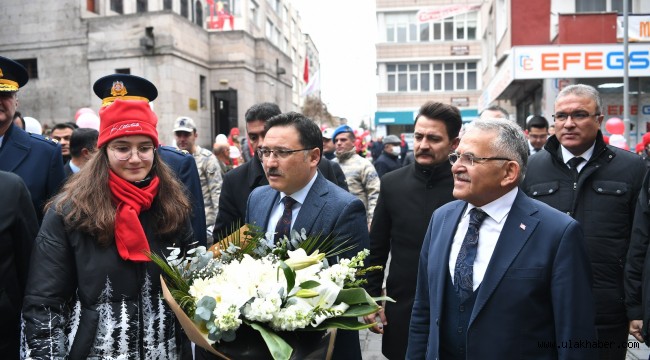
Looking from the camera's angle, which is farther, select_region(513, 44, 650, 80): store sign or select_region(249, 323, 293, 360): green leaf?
select_region(513, 44, 650, 80): store sign

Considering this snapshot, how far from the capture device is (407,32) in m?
48.9

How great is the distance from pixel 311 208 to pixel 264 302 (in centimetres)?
118

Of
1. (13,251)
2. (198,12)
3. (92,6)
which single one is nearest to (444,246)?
(13,251)

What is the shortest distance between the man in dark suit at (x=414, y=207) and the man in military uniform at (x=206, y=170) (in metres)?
4.08

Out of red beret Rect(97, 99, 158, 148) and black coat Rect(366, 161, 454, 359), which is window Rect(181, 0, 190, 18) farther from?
red beret Rect(97, 99, 158, 148)

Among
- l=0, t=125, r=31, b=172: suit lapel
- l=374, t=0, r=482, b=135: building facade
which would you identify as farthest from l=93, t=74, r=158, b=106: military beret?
l=374, t=0, r=482, b=135: building facade

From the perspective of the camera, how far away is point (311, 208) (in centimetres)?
345

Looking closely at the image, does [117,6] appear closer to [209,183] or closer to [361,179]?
[209,183]

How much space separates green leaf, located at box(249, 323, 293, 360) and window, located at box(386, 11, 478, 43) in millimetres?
48675

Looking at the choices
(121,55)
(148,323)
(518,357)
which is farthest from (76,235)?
(121,55)

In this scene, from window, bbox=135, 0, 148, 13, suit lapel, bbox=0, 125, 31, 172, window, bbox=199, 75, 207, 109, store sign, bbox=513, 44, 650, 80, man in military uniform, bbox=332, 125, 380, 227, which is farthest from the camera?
window, bbox=135, 0, 148, 13

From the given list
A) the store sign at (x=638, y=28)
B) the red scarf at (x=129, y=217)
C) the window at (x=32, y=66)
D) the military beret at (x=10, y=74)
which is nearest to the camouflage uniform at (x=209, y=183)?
the military beret at (x=10, y=74)

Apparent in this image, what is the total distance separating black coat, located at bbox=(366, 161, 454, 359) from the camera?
404 centimetres

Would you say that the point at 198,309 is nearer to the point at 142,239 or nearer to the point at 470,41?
the point at 142,239
